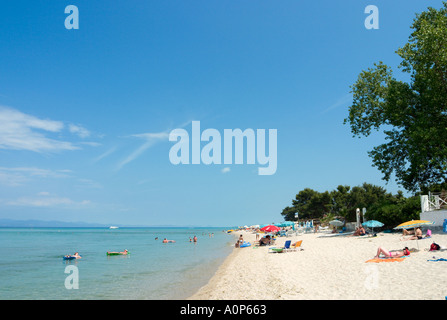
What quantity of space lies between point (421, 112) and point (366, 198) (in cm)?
5376

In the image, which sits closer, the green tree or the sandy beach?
the sandy beach

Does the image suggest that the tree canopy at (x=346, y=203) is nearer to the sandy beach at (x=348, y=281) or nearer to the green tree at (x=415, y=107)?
the green tree at (x=415, y=107)

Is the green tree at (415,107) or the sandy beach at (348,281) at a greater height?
the green tree at (415,107)

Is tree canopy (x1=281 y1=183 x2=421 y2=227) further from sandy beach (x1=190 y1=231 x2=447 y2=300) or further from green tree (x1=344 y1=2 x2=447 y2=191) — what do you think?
sandy beach (x1=190 y1=231 x2=447 y2=300)

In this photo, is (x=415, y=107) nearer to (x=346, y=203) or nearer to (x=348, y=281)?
(x=348, y=281)

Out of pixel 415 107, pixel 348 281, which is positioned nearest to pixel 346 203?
pixel 415 107

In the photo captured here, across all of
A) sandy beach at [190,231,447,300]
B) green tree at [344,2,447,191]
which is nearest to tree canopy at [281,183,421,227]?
green tree at [344,2,447,191]

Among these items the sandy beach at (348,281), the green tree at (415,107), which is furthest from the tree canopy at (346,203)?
the sandy beach at (348,281)

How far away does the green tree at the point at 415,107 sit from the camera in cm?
2320

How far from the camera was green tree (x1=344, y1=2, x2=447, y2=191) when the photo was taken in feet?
76.1
